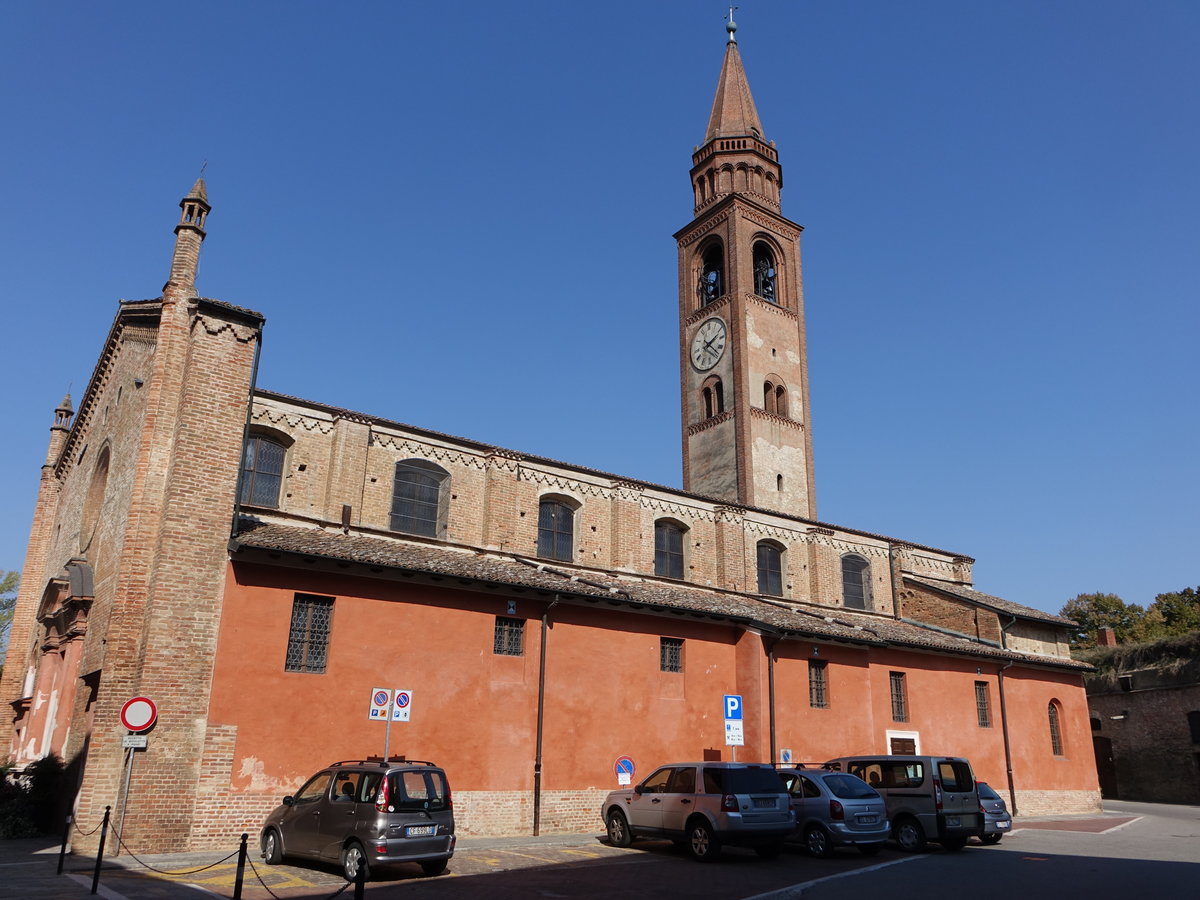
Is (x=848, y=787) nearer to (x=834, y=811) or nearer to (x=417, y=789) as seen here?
(x=834, y=811)

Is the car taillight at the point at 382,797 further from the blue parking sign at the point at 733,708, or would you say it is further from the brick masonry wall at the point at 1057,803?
the brick masonry wall at the point at 1057,803

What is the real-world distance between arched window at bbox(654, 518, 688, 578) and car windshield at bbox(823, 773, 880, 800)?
12204 millimetres

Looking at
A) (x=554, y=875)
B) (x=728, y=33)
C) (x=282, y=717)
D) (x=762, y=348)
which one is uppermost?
(x=728, y=33)

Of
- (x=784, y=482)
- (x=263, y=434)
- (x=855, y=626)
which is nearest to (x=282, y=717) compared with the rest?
(x=263, y=434)

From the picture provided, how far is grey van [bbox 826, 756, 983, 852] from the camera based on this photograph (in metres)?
16.3

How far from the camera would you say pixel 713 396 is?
129 ft

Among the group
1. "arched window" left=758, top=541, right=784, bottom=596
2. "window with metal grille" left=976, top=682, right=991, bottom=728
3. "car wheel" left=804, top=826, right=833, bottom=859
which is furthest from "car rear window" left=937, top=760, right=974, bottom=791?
"arched window" left=758, top=541, right=784, bottom=596

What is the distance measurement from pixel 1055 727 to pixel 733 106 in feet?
106

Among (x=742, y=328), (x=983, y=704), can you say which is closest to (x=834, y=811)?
(x=983, y=704)

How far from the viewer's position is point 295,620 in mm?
16062

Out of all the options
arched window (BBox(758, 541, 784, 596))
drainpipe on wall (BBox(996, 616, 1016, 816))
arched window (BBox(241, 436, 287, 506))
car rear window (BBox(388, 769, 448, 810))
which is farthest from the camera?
arched window (BBox(758, 541, 784, 596))

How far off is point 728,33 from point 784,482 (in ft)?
90.9

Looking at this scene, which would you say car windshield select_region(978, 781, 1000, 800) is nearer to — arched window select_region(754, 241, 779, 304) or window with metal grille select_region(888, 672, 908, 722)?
window with metal grille select_region(888, 672, 908, 722)

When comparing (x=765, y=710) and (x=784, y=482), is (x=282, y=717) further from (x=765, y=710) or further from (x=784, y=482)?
(x=784, y=482)
